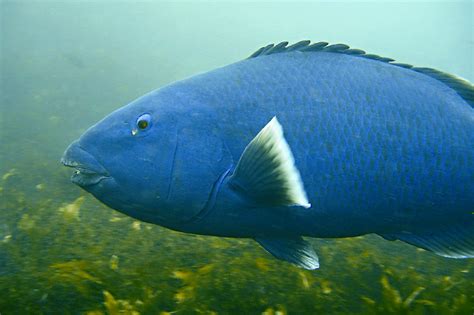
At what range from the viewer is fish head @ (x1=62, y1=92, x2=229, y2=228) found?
6.49 feet

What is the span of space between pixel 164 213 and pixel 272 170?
642mm

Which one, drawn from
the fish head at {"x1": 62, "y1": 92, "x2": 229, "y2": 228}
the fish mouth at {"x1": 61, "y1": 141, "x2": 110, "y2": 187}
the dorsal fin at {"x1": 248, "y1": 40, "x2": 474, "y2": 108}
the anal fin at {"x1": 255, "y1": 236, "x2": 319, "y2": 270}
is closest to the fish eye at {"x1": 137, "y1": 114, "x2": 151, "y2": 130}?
the fish head at {"x1": 62, "y1": 92, "x2": 229, "y2": 228}

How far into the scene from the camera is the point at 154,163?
1989 mm

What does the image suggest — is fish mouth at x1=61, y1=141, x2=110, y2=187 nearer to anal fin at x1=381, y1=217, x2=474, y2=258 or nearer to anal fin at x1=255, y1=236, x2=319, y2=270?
anal fin at x1=255, y1=236, x2=319, y2=270

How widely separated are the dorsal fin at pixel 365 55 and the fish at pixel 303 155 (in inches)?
1.4

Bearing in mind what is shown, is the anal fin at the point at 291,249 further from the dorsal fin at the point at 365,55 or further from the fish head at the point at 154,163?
the dorsal fin at the point at 365,55

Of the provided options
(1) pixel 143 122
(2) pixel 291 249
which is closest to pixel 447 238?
(2) pixel 291 249

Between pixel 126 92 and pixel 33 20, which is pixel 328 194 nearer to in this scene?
pixel 126 92

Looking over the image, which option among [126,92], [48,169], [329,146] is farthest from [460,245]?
[126,92]

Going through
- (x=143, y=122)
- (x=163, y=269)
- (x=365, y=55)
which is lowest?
(x=163, y=269)

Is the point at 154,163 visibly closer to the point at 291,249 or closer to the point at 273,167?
the point at 273,167

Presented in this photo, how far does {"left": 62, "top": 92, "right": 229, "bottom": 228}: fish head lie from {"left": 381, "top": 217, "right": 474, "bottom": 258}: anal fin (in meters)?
1.14

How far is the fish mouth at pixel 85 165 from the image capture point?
1.99 m

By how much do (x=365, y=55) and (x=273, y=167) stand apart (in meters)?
1.03
